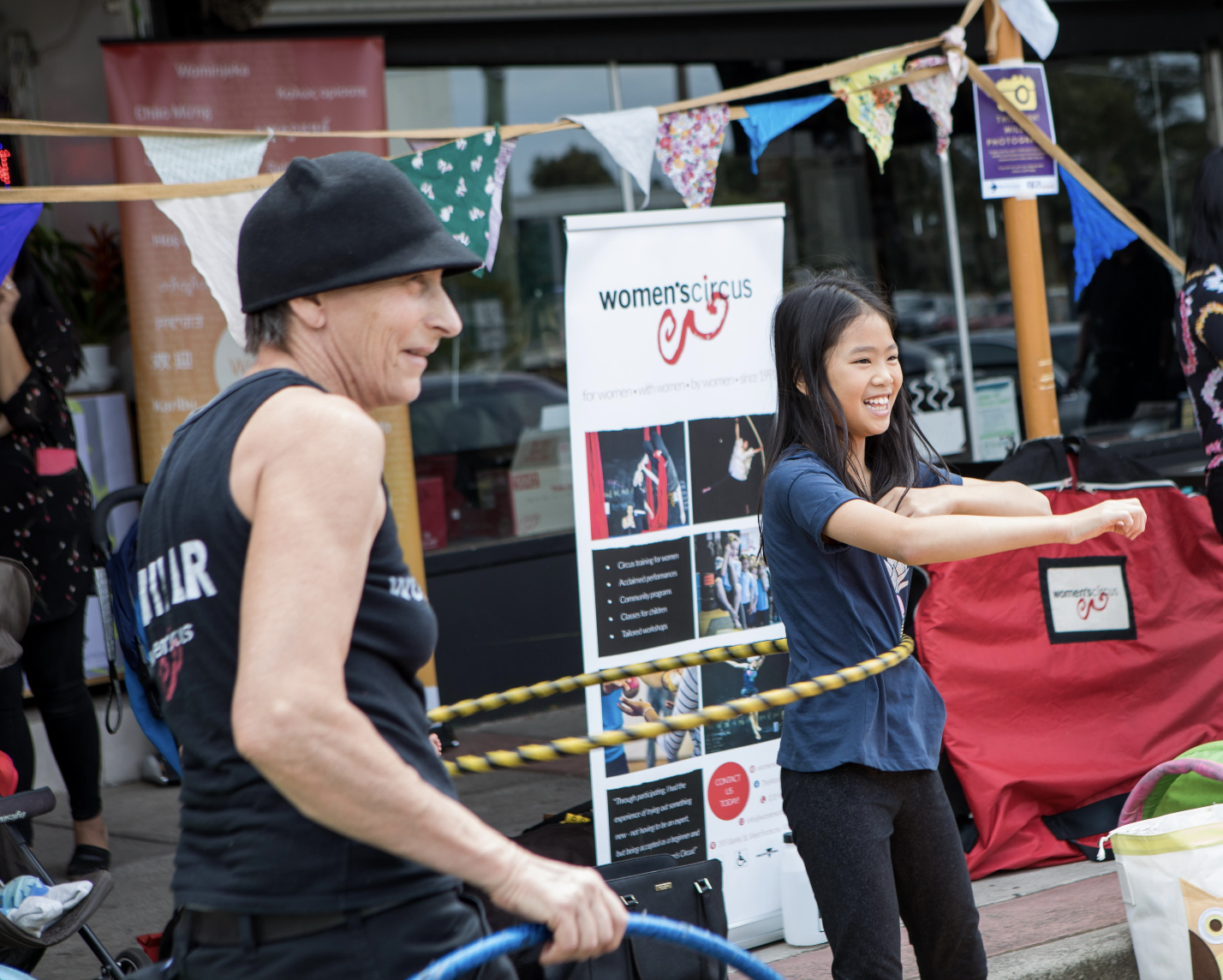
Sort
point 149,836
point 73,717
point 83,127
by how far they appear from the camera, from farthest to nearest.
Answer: point 149,836, point 73,717, point 83,127

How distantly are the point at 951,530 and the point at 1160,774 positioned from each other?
1.61 metres

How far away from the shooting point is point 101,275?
6.19m

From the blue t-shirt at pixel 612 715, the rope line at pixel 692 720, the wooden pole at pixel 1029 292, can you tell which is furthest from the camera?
the wooden pole at pixel 1029 292

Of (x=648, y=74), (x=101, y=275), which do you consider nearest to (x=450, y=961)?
(x=101, y=275)

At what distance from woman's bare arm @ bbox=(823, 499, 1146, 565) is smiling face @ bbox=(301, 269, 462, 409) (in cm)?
109

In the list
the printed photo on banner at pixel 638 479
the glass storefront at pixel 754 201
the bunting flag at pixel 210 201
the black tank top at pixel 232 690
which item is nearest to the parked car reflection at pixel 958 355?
the glass storefront at pixel 754 201

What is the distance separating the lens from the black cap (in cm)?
170

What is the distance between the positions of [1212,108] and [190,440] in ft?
31.0

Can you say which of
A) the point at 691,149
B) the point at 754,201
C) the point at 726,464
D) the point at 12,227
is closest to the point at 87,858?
the point at 12,227

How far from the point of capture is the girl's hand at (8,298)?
15.1 feet

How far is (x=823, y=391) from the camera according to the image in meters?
2.83

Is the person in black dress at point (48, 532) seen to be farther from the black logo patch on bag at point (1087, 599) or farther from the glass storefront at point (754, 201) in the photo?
the black logo patch on bag at point (1087, 599)

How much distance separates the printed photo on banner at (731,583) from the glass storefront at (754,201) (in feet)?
7.03

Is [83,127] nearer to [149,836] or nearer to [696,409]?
[696,409]
